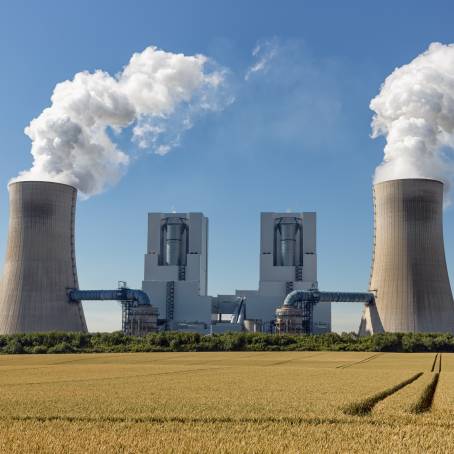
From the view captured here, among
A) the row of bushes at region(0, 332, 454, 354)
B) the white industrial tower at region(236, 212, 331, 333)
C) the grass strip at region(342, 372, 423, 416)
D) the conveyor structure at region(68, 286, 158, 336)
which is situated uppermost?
the white industrial tower at region(236, 212, 331, 333)

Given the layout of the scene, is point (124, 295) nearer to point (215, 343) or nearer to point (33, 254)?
point (33, 254)

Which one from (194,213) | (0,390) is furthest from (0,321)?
(0,390)

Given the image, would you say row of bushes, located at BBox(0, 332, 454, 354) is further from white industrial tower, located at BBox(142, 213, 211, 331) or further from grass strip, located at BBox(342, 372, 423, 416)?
grass strip, located at BBox(342, 372, 423, 416)

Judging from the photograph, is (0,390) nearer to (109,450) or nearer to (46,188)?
(109,450)

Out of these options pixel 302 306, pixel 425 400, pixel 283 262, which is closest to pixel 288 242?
pixel 283 262

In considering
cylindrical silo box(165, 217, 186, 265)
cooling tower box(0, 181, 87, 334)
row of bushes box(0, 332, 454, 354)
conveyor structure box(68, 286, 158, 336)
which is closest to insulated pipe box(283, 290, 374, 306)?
row of bushes box(0, 332, 454, 354)

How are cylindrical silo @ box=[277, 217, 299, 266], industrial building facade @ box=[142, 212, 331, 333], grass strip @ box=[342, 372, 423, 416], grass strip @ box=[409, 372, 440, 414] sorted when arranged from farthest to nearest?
1. cylindrical silo @ box=[277, 217, 299, 266]
2. industrial building facade @ box=[142, 212, 331, 333]
3. grass strip @ box=[409, 372, 440, 414]
4. grass strip @ box=[342, 372, 423, 416]
